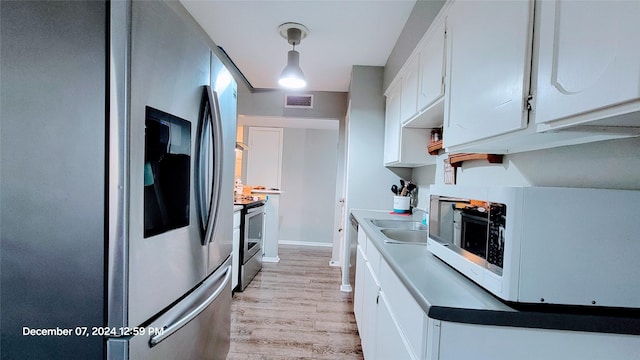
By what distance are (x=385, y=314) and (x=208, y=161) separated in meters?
1.07

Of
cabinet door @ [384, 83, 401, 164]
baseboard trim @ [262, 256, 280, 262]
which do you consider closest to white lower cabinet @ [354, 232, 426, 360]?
cabinet door @ [384, 83, 401, 164]

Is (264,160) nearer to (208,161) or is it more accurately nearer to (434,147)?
(434,147)

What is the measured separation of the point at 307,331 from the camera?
2.32 meters

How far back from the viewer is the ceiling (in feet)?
7.10

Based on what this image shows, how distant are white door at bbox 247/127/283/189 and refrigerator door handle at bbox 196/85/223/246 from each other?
411cm

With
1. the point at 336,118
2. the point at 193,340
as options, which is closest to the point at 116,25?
the point at 193,340

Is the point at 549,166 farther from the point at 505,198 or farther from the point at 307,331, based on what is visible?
the point at 307,331

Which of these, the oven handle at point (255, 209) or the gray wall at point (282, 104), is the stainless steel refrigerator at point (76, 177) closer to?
the oven handle at point (255, 209)

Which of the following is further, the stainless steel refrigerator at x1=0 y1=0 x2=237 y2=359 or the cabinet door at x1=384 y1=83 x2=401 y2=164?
the cabinet door at x1=384 y1=83 x2=401 y2=164

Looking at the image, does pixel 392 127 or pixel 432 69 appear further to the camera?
pixel 392 127

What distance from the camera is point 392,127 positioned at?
2.71 m

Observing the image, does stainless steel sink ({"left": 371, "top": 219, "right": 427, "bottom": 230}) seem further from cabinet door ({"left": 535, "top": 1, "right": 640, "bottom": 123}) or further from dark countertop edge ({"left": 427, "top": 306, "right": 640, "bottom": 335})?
cabinet door ({"left": 535, "top": 1, "right": 640, "bottom": 123})

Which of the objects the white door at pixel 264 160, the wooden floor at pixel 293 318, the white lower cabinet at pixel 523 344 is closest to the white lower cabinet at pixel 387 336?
the white lower cabinet at pixel 523 344

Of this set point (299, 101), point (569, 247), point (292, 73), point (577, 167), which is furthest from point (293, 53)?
point (569, 247)
